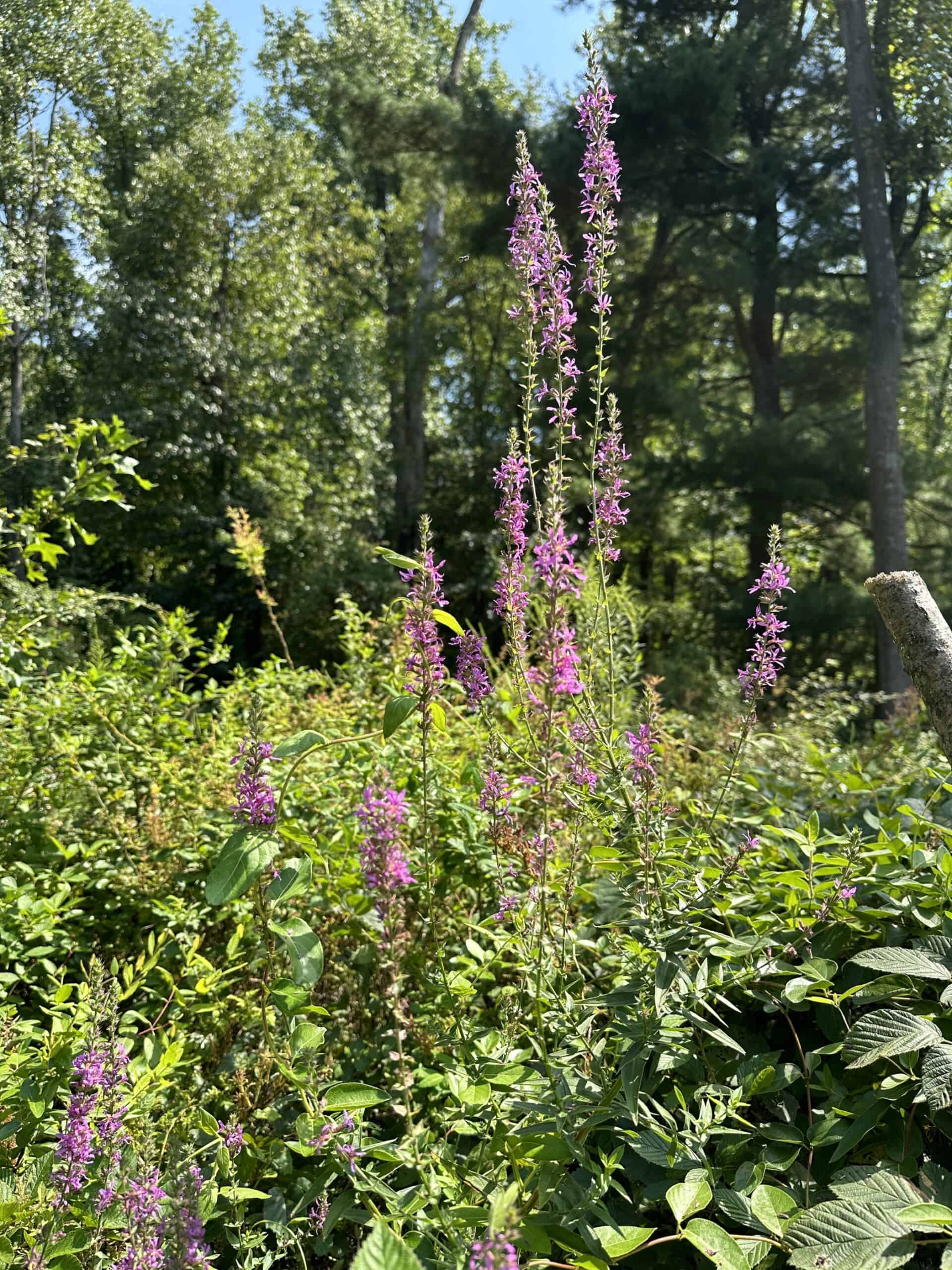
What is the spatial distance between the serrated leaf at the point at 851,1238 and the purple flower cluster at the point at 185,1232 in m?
0.66

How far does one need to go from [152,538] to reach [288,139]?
7.44 m

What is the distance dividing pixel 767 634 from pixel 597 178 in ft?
3.05

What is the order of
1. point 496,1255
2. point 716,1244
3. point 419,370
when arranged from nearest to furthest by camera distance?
point 496,1255 → point 716,1244 → point 419,370

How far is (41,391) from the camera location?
13.6 m

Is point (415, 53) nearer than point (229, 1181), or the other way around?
point (229, 1181)

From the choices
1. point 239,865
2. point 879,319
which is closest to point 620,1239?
point 239,865

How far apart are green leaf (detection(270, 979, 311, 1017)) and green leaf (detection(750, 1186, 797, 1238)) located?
677 millimetres

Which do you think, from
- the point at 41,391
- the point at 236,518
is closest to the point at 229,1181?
the point at 236,518

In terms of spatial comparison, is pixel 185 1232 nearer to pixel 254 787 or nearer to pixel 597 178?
pixel 254 787

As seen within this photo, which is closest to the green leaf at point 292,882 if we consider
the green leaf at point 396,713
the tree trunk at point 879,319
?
the green leaf at point 396,713

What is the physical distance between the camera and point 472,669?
60.9 inches

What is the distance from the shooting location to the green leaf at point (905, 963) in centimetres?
119

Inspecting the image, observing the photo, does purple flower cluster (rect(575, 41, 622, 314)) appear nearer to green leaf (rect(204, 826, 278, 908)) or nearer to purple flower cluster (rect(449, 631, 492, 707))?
purple flower cluster (rect(449, 631, 492, 707))

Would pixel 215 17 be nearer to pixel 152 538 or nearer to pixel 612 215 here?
pixel 152 538
